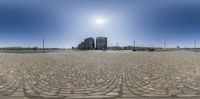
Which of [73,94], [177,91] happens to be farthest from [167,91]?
[73,94]

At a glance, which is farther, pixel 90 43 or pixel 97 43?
pixel 97 43

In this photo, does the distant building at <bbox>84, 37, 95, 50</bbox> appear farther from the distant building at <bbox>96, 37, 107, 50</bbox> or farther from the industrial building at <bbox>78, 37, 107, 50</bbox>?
the distant building at <bbox>96, 37, 107, 50</bbox>

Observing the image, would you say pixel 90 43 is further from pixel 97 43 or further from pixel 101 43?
pixel 101 43

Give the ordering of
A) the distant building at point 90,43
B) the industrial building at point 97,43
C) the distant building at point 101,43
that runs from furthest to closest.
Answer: the distant building at point 101,43 → the industrial building at point 97,43 → the distant building at point 90,43

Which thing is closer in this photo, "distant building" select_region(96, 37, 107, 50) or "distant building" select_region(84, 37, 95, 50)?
"distant building" select_region(84, 37, 95, 50)

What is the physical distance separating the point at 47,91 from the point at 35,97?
1.88 feet

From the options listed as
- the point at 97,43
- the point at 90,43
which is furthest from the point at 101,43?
the point at 90,43

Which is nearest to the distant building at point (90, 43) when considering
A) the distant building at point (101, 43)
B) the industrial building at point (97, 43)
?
the industrial building at point (97, 43)

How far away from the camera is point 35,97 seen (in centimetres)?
421

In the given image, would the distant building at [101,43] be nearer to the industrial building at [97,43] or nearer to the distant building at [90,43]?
the industrial building at [97,43]

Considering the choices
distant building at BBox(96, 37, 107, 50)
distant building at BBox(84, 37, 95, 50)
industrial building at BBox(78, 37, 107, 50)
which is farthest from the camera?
distant building at BBox(96, 37, 107, 50)

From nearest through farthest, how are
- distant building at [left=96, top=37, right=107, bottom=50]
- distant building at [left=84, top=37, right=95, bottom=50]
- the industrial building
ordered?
1. distant building at [left=84, top=37, right=95, bottom=50]
2. the industrial building
3. distant building at [left=96, top=37, right=107, bottom=50]

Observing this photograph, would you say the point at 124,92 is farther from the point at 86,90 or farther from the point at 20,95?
the point at 20,95

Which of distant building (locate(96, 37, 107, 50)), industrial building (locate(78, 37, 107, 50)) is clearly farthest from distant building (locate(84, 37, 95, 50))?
distant building (locate(96, 37, 107, 50))
